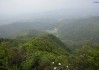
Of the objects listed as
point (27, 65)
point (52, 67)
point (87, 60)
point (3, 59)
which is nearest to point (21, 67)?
point (27, 65)

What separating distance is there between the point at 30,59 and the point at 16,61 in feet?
9.98

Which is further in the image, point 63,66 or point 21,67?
point 21,67

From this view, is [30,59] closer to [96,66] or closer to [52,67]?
[52,67]

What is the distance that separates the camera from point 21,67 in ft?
131

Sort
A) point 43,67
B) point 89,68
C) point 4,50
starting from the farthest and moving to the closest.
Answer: point 4,50 < point 43,67 < point 89,68

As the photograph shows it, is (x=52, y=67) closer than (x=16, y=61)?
Yes

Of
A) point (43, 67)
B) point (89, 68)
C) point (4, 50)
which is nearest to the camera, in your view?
point (89, 68)

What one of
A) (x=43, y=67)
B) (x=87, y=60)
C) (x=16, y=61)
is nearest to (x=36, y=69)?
(x=43, y=67)

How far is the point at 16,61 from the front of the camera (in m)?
41.7

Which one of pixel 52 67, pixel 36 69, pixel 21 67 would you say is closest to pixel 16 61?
pixel 21 67

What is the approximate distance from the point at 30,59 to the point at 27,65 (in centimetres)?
217

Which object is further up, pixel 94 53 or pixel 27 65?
pixel 94 53

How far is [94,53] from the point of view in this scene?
121ft

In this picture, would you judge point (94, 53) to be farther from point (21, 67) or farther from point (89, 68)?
point (21, 67)
